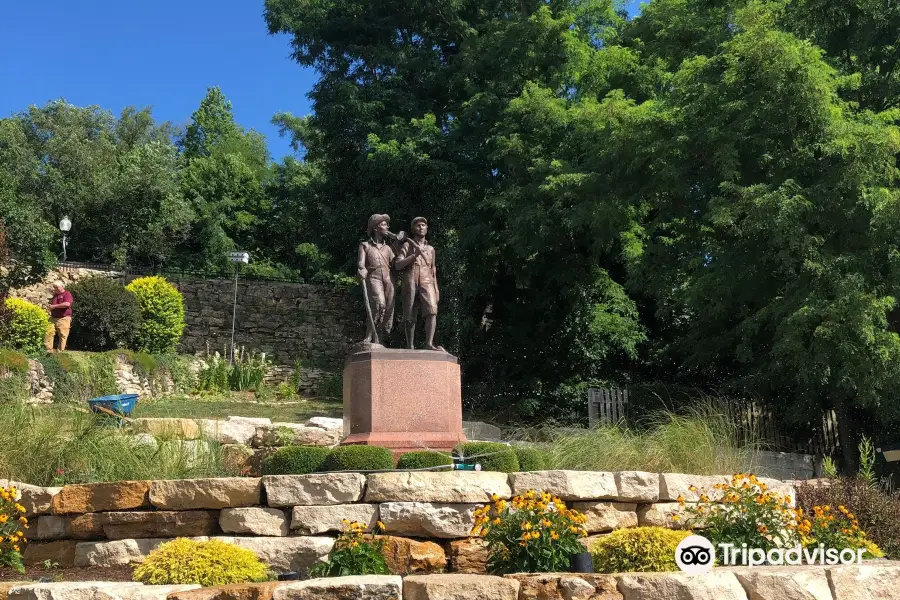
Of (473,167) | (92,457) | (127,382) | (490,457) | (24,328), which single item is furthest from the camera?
(473,167)

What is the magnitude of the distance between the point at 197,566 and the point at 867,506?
18.4 ft

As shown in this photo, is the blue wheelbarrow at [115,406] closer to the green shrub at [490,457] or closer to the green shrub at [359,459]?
the green shrub at [359,459]

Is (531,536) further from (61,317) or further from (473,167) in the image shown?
(473,167)

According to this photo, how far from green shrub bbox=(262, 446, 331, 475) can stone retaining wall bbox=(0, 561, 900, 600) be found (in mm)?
2472

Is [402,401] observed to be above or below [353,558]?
above

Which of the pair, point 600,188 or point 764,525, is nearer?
point 764,525

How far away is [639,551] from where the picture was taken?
5586 mm

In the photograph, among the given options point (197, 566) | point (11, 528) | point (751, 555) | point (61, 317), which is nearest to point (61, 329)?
point (61, 317)

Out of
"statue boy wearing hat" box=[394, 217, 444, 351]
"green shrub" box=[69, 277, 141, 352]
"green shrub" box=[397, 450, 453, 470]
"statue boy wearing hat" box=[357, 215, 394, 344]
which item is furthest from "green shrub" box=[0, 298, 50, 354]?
"green shrub" box=[397, 450, 453, 470]

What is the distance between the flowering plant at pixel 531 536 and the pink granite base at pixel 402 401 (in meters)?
2.48

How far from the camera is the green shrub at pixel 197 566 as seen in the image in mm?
5371

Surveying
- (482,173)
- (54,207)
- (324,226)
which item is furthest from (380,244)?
(54,207)

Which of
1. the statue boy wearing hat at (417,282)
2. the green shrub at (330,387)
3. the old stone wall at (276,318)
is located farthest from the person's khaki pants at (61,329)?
the statue boy wearing hat at (417,282)

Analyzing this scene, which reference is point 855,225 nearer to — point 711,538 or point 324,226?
point 711,538
